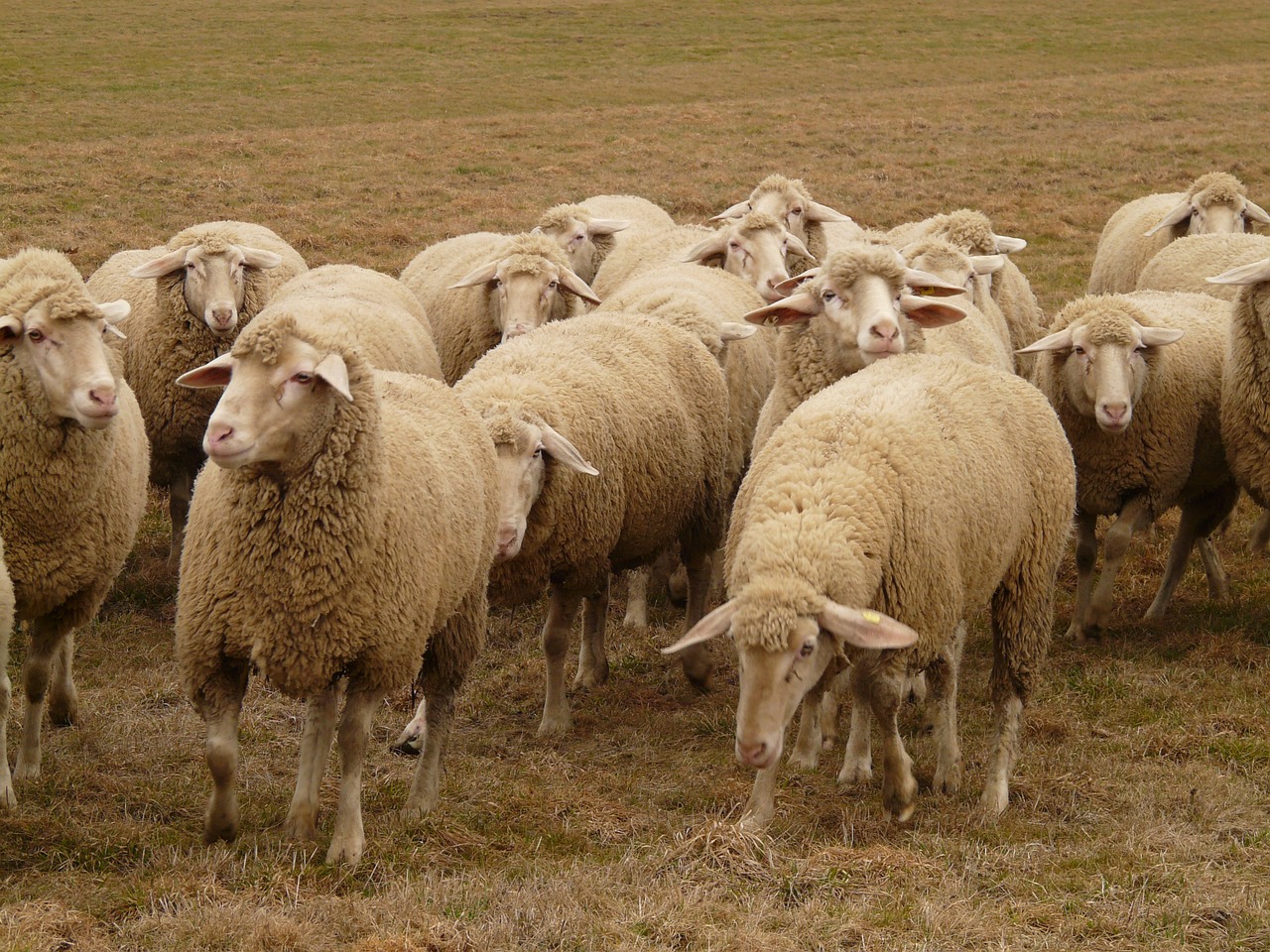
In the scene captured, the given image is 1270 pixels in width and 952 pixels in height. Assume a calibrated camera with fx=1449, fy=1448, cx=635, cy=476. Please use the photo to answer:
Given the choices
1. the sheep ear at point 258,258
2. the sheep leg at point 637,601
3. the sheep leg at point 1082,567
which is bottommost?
the sheep leg at point 637,601

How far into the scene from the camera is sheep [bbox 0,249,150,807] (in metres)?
5.82

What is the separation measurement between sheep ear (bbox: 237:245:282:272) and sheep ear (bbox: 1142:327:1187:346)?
5121 millimetres

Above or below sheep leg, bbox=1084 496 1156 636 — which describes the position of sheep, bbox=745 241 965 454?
above

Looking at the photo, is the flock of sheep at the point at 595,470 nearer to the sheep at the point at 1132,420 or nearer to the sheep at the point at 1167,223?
the sheep at the point at 1132,420

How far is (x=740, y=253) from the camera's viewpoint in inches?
385

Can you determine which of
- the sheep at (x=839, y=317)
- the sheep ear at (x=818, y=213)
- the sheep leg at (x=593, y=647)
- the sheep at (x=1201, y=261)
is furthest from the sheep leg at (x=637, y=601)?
the sheep at (x=1201, y=261)

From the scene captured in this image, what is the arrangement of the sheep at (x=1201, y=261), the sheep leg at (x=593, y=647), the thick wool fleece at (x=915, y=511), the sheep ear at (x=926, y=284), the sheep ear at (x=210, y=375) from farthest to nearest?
the sheep at (x=1201, y=261), the sheep leg at (x=593, y=647), the sheep ear at (x=926, y=284), the sheep ear at (x=210, y=375), the thick wool fleece at (x=915, y=511)

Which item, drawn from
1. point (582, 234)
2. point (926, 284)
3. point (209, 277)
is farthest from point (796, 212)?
point (209, 277)

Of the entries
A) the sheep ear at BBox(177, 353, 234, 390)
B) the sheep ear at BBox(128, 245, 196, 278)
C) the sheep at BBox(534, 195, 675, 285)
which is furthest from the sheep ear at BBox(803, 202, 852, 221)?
the sheep ear at BBox(177, 353, 234, 390)

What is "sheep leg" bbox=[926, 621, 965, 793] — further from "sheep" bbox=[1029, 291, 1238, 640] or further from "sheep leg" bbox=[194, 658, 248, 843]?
"sheep leg" bbox=[194, 658, 248, 843]

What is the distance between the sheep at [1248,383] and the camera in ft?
25.1

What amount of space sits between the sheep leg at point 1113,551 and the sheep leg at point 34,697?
211 inches

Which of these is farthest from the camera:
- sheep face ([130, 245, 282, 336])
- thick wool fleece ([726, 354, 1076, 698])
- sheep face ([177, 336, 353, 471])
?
sheep face ([130, 245, 282, 336])

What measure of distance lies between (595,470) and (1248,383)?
367cm
